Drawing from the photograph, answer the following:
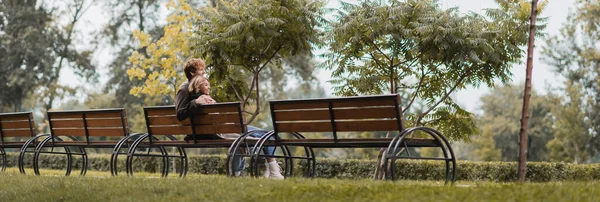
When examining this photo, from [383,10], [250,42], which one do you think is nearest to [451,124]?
[383,10]

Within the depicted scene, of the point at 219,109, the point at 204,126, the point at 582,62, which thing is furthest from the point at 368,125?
the point at 582,62

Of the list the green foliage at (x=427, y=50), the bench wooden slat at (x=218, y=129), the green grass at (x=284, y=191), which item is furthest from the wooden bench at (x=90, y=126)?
the green foliage at (x=427, y=50)

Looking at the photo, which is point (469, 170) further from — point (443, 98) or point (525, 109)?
point (525, 109)

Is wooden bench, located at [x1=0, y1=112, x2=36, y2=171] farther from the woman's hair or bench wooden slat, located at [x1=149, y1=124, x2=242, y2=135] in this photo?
the woman's hair

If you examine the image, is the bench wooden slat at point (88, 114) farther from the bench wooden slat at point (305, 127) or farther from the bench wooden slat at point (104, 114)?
the bench wooden slat at point (305, 127)

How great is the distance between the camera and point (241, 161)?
987cm

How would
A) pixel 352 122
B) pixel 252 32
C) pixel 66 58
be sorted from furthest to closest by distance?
pixel 66 58
pixel 252 32
pixel 352 122

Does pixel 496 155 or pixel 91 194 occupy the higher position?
pixel 91 194

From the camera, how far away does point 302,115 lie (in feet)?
26.9

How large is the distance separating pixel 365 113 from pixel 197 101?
8.11 feet

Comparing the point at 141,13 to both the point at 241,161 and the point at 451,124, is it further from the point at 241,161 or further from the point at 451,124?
the point at 241,161

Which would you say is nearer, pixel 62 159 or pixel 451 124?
pixel 451 124

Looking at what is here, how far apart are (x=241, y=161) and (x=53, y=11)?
32.1 meters

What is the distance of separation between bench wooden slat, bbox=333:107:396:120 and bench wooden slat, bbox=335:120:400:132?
0.16ft
